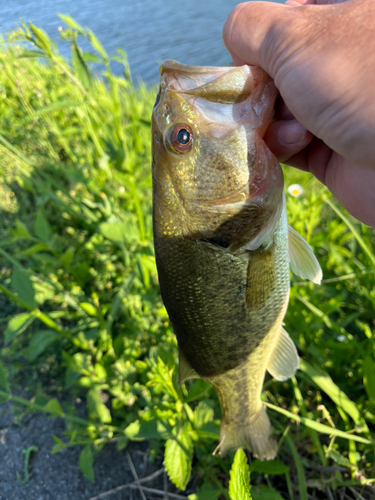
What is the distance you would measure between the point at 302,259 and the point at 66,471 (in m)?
2.23

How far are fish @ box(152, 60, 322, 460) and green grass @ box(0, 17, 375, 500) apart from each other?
38 cm

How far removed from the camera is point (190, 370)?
1.78 metres

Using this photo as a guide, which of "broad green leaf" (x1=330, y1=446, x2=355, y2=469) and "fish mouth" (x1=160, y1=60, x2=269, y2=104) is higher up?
"fish mouth" (x1=160, y1=60, x2=269, y2=104)

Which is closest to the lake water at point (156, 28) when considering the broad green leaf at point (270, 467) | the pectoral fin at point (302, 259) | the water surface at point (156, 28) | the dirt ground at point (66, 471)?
the water surface at point (156, 28)

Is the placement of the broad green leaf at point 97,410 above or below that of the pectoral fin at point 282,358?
below

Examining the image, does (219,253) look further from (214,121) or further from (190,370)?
(190,370)

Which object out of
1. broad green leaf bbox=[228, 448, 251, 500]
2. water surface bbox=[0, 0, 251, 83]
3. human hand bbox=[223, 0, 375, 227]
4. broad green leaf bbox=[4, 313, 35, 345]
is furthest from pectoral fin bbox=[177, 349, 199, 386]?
water surface bbox=[0, 0, 251, 83]

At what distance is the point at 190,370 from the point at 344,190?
4.30 feet

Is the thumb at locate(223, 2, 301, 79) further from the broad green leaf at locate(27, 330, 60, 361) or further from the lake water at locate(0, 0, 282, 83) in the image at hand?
the lake water at locate(0, 0, 282, 83)

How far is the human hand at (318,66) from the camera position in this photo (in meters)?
1.15

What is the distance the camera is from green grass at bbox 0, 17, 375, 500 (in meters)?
1.87

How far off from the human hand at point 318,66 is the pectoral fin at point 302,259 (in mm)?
401

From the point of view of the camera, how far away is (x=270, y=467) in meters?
1.80

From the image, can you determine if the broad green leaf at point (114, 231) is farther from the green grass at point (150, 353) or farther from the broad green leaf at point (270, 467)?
the broad green leaf at point (270, 467)
